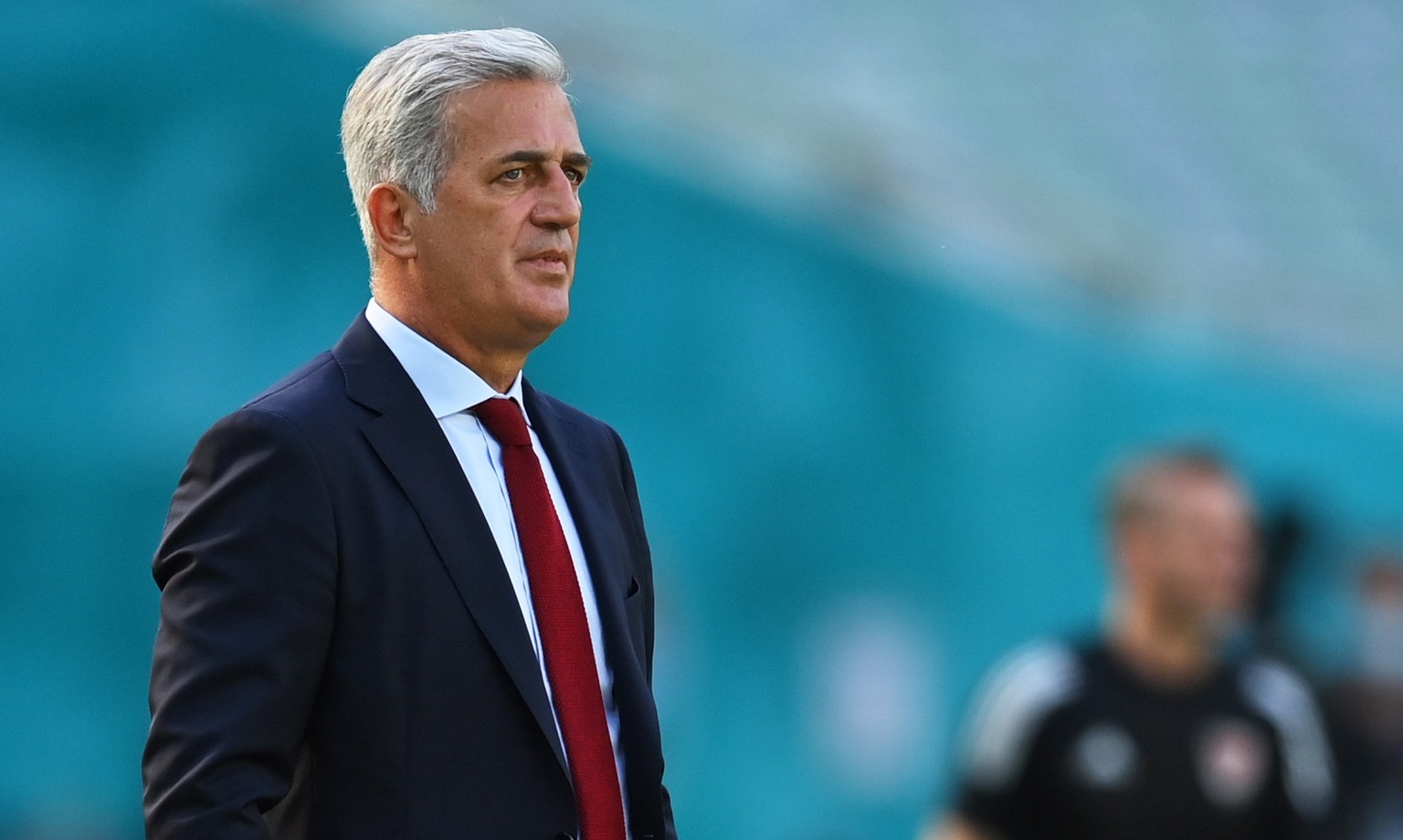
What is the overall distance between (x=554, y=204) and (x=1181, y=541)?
9.54 ft

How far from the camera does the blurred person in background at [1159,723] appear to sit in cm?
405

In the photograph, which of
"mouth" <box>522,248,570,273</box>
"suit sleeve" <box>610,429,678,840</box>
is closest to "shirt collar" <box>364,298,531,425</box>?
"mouth" <box>522,248,570,273</box>

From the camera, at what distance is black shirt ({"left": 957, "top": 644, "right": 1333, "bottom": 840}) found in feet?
13.3

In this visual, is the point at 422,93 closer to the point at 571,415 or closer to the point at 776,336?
the point at 571,415

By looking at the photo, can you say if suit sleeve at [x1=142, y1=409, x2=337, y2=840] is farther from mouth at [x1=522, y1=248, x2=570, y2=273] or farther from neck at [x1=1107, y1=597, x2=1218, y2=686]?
neck at [x1=1107, y1=597, x2=1218, y2=686]

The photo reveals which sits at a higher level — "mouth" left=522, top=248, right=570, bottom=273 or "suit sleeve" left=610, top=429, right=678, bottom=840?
"mouth" left=522, top=248, right=570, bottom=273

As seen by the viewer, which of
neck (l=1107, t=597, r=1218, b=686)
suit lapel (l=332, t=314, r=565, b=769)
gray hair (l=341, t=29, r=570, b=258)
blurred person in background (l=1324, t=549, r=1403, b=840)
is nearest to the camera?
suit lapel (l=332, t=314, r=565, b=769)

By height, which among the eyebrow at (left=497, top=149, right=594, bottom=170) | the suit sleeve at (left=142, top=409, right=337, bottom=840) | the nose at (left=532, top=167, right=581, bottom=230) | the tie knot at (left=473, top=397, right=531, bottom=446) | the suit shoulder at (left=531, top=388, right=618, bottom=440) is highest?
the eyebrow at (left=497, top=149, right=594, bottom=170)

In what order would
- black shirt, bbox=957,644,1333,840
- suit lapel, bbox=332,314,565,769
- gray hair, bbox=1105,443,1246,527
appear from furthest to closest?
gray hair, bbox=1105,443,1246,527 < black shirt, bbox=957,644,1333,840 < suit lapel, bbox=332,314,565,769

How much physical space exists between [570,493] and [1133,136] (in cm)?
495

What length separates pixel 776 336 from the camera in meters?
4.92

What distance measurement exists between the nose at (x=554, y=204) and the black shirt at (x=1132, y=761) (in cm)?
268

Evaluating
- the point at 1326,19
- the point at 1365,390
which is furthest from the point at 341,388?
the point at 1326,19

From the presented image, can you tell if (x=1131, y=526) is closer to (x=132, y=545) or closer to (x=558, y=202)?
(x=132, y=545)
